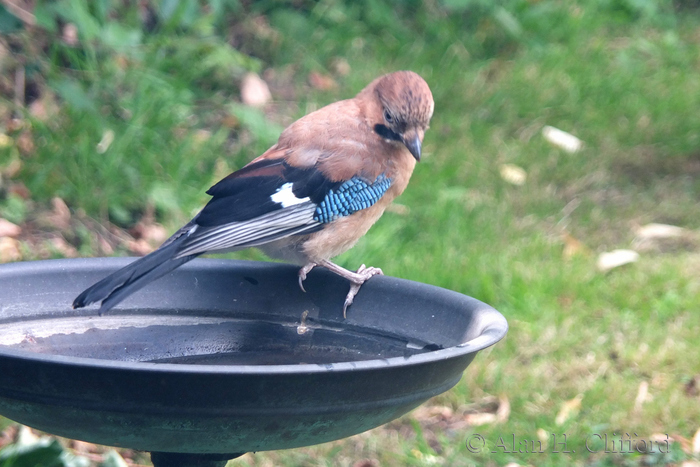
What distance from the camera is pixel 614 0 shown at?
6.67 meters

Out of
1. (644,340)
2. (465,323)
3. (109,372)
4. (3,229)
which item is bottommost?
(644,340)

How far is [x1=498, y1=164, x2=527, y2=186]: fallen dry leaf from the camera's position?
501 cm

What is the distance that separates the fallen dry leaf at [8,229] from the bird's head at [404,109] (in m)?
1.74

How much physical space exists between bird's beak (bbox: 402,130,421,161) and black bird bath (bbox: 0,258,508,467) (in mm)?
500

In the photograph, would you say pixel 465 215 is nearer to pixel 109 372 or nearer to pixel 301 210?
pixel 301 210

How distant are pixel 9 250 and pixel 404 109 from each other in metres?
1.77

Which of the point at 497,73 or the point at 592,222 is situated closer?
the point at 592,222

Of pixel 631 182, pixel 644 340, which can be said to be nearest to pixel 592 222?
pixel 631 182

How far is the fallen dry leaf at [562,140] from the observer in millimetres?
5340

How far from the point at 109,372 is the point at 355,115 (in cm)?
158

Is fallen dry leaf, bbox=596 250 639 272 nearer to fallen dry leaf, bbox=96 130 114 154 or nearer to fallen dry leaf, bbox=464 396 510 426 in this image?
fallen dry leaf, bbox=464 396 510 426

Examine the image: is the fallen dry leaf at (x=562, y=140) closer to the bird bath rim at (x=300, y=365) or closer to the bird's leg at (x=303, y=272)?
the bird's leg at (x=303, y=272)

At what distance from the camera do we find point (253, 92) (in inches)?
200

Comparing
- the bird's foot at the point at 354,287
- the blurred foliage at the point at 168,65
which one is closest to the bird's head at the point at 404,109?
the bird's foot at the point at 354,287
